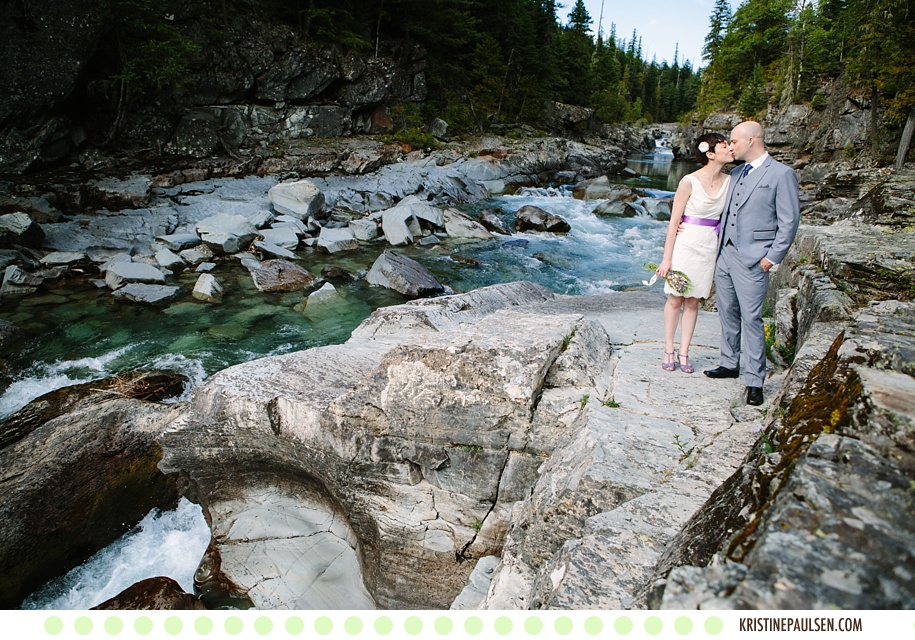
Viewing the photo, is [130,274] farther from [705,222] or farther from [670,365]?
[705,222]

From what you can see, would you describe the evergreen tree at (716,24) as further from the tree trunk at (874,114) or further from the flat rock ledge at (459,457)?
the flat rock ledge at (459,457)

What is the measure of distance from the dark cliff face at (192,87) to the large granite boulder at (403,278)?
50.3 feet

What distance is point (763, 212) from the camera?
11.7ft

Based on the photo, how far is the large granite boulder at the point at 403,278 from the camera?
444 inches

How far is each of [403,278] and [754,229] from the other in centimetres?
855

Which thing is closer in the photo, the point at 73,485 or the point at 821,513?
the point at 821,513

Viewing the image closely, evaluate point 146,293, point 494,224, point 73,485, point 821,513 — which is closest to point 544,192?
point 494,224

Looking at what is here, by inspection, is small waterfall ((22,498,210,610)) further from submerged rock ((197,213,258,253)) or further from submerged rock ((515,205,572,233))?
submerged rock ((515,205,572,233))

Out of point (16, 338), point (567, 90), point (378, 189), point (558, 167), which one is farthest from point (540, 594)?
point (567, 90)

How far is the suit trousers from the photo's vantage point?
3643mm

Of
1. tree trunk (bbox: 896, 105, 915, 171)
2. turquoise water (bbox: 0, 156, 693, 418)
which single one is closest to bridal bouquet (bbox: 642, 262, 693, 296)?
turquoise water (bbox: 0, 156, 693, 418)

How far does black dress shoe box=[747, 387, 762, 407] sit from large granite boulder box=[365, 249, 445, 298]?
322 inches

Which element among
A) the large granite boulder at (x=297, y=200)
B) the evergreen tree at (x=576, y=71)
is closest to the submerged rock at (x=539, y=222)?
the large granite boulder at (x=297, y=200)

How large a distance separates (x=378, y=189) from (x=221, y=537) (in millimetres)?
18826
